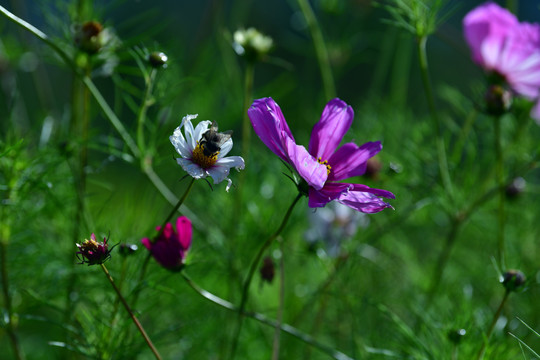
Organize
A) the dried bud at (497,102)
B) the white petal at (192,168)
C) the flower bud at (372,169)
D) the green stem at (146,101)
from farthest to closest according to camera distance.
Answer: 1. the flower bud at (372,169)
2. the dried bud at (497,102)
3. the green stem at (146,101)
4. the white petal at (192,168)

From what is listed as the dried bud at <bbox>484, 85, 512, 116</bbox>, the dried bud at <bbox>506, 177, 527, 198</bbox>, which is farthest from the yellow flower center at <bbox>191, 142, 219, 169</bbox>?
the dried bud at <bbox>506, 177, 527, 198</bbox>

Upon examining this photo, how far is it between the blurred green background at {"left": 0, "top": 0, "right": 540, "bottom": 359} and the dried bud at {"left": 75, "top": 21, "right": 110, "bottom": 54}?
35mm

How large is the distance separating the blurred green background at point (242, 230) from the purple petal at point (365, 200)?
0.13m

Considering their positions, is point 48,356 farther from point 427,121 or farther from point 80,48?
point 427,121

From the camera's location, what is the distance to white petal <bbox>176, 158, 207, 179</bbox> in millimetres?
335

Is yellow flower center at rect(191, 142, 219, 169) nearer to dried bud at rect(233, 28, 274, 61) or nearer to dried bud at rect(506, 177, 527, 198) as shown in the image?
dried bud at rect(233, 28, 274, 61)

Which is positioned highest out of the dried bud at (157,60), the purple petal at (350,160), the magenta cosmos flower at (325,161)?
the dried bud at (157,60)

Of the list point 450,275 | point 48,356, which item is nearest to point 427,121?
point 450,275

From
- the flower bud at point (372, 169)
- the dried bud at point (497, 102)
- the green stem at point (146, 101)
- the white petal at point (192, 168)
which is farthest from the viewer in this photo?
the flower bud at point (372, 169)

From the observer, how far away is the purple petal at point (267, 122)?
0.35 meters

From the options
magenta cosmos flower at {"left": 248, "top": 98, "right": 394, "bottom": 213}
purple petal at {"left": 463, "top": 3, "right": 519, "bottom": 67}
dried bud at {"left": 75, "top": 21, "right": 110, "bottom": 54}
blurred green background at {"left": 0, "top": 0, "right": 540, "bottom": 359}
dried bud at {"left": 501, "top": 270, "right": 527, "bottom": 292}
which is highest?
dried bud at {"left": 75, "top": 21, "right": 110, "bottom": 54}

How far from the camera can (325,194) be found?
37 cm

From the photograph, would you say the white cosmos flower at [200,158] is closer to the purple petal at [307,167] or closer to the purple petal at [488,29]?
the purple petal at [307,167]

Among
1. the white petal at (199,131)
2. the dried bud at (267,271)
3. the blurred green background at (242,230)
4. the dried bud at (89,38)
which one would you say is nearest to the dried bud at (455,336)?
the blurred green background at (242,230)
